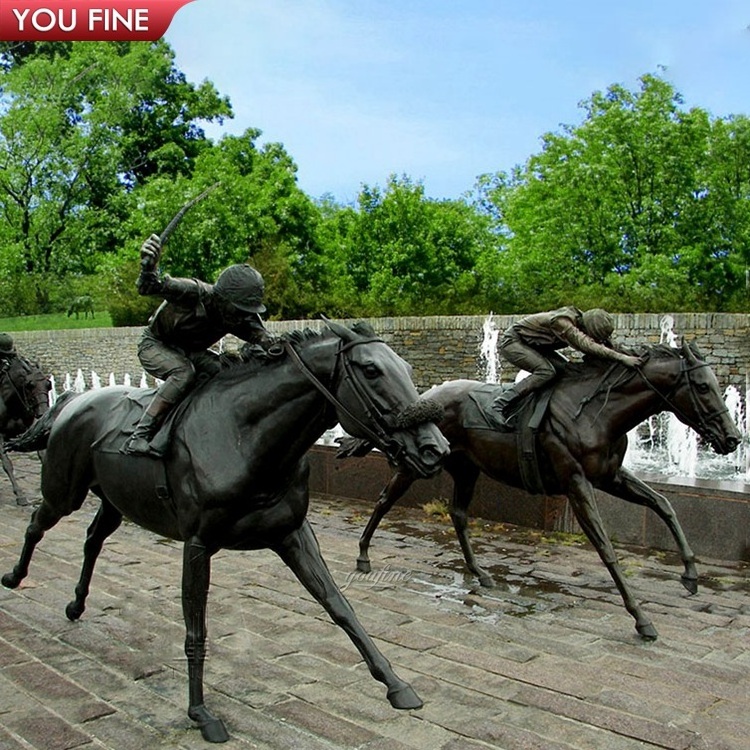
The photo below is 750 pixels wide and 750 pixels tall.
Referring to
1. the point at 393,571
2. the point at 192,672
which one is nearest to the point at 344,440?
the point at 393,571

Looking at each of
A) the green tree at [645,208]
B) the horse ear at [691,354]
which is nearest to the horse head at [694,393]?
the horse ear at [691,354]

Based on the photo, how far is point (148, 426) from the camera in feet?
14.7

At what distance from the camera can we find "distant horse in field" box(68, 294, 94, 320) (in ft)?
114

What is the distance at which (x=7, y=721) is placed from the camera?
403 cm

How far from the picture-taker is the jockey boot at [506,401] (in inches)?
266

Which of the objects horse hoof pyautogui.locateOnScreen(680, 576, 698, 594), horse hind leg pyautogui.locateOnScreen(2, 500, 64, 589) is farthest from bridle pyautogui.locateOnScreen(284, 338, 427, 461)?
horse hoof pyautogui.locateOnScreen(680, 576, 698, 594)

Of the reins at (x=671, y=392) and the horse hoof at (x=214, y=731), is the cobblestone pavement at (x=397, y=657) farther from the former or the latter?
the reins at (x=671, y=392)

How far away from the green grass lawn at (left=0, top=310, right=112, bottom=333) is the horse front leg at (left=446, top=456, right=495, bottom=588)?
26.6 m

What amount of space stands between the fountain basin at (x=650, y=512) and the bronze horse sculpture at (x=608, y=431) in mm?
1160

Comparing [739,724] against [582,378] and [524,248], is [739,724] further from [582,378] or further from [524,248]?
[524,248]

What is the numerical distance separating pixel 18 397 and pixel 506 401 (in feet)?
21.6

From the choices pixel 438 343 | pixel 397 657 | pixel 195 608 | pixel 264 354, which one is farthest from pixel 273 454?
pixel 438 343

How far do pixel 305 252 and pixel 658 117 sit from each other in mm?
12889

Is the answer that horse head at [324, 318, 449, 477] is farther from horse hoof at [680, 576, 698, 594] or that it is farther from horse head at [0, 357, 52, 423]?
horse head at [0, 357, 52, 423]
